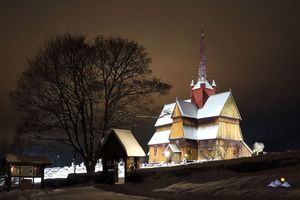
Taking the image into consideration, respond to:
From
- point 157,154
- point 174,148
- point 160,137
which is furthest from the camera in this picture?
point 160,137

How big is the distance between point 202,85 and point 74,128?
192 feet

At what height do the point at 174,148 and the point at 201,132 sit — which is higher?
the point at 201,132

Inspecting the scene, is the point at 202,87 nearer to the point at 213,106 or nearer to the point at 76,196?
the point at 213,106

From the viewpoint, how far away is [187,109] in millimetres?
87062

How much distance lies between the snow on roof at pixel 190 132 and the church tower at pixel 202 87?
7162 millimetres

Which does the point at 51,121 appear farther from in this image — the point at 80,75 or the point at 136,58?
the point at 136,58

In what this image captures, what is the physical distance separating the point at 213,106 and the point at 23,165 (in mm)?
56756

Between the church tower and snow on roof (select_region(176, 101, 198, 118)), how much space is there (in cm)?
225

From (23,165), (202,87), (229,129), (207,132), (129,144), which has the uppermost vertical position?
(202,87)

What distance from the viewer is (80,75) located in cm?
3547

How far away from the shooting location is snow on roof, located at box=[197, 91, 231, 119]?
84125 mm

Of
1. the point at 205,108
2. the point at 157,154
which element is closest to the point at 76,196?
the point at 157,154

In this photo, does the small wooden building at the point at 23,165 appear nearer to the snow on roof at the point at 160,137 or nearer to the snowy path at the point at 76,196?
the snowy path at the point at 76,196

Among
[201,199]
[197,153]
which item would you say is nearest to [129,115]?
[201,199]
